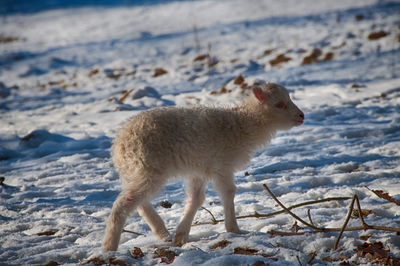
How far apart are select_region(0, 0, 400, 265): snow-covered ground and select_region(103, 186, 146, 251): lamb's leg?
12 centimetres

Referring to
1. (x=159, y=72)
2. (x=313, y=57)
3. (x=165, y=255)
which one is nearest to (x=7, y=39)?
(x=159, y=72)

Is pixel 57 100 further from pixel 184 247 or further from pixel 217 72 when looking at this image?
pixel 184 247

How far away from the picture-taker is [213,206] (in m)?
4.60

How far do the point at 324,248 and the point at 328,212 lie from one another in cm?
91

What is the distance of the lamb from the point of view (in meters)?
3.30

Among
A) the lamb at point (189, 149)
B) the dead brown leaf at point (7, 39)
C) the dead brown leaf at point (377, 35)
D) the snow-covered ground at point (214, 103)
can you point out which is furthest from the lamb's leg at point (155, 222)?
the dead brown leaf at point (7, 39)

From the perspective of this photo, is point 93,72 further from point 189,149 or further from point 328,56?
point 189,149

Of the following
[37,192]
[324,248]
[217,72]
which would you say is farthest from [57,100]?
[324,248]

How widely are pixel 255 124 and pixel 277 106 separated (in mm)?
342

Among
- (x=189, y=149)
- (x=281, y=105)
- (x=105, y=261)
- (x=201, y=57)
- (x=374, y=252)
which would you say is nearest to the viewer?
(x=374, y=252)

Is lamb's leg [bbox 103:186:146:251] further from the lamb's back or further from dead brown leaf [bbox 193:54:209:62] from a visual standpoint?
dead brown leaf [bbox 193:54:209:62]

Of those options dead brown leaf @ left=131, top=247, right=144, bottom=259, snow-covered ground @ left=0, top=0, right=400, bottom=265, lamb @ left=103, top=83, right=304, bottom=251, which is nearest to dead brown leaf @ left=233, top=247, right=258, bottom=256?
snow-covered ground @ left=0, top=0, right=400, bottom=265

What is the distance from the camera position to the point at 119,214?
3.25m

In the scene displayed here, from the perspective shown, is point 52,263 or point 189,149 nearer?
point 52,263
